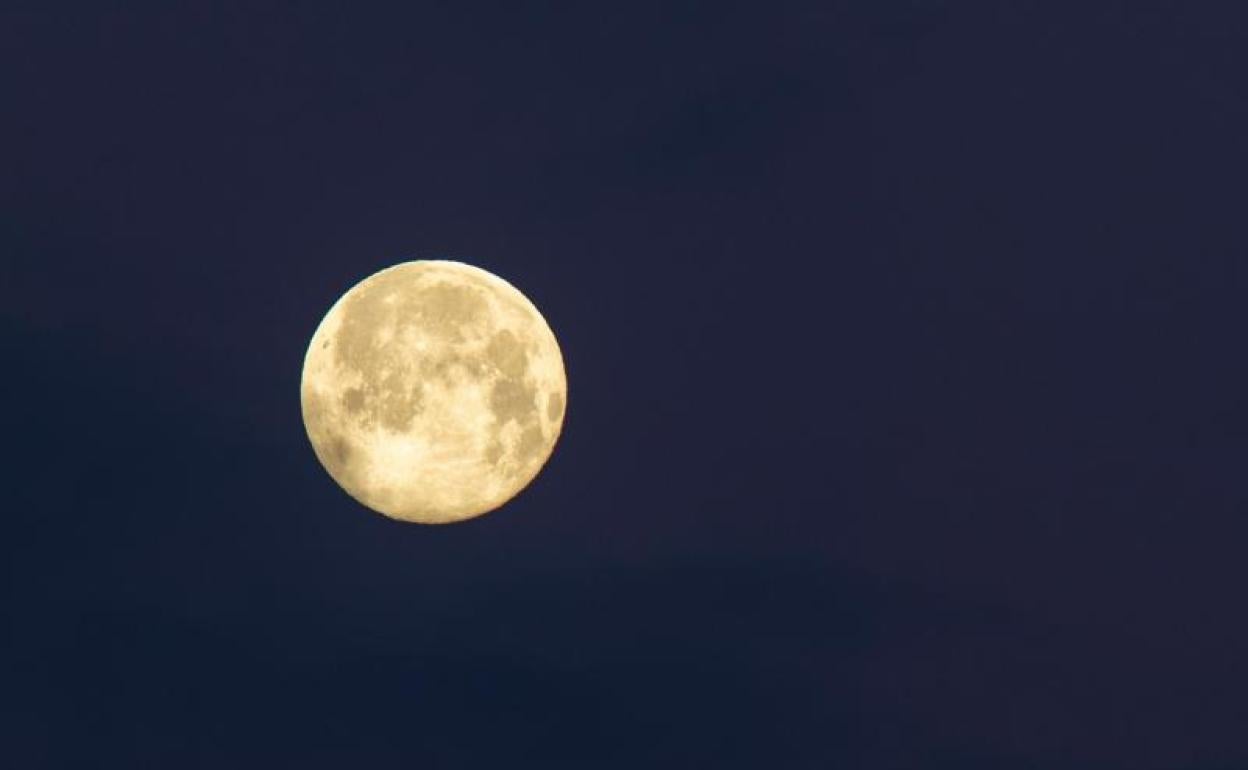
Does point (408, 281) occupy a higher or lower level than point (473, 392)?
higher

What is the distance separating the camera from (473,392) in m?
26.8

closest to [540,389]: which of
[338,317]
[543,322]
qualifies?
[543,322]

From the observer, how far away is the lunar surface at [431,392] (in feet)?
87.7

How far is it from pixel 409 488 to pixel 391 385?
6.59 ft

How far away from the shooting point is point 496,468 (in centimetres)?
2752

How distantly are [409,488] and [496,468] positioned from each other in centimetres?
166

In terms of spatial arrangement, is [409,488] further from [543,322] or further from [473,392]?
[543,322]

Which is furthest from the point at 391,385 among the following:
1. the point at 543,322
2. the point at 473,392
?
the point at 543,322

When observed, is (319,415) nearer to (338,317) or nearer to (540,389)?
(338,317)

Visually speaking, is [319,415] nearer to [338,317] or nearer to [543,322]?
[338,317]

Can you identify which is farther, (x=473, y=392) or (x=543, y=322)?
(x=543, y=322)

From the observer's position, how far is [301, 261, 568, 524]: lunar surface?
2673 centimetres

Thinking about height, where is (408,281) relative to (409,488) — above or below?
above

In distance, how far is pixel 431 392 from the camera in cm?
2661
